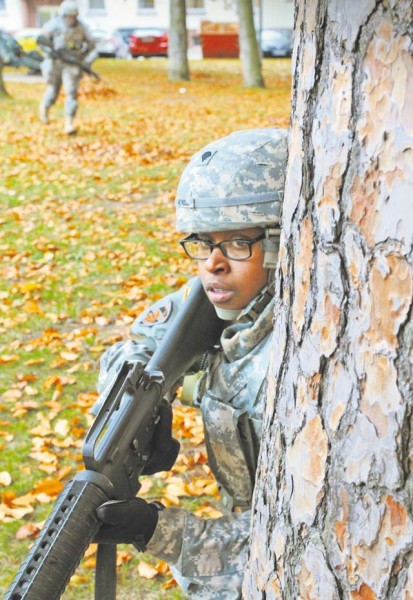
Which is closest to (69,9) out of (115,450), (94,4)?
(115,450)

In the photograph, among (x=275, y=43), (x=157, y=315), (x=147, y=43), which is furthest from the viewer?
(x=147, y=43)

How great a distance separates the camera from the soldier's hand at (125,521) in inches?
86.0

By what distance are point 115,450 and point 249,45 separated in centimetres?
2013

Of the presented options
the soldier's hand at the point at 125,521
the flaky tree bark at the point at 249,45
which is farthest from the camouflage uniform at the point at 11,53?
the soldier's hand at the point at 125,521

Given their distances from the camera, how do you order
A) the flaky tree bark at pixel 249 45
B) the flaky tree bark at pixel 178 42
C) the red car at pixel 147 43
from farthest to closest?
the red car at pixel 147 43, the flaky tree bark at pixel 178 42, the flaky tree bark at pixel 249 45

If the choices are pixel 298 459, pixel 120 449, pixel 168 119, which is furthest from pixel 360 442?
pixel 168 119

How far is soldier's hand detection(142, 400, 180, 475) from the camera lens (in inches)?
101

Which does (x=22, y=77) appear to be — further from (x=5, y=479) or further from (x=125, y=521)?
(x=125, y=521)

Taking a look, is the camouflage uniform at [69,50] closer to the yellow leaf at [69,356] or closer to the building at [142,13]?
the yellow leaf at [69,356]

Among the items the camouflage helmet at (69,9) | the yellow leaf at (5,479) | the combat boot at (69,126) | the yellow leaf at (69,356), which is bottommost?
the yellow leaf at (5,479)

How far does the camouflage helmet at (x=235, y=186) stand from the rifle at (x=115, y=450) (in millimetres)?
272

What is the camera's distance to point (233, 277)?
267cm

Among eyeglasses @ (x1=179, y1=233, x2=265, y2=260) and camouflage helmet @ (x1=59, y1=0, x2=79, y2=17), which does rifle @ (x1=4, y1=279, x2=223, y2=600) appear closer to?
eyeglasses @ (x1=179, y1=233, x2=265, y2=260)

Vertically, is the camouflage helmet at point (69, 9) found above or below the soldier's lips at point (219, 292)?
above
